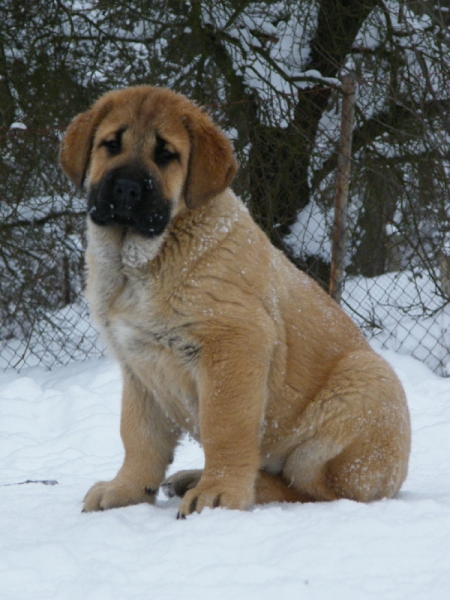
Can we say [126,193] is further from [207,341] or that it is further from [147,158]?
[207,341]

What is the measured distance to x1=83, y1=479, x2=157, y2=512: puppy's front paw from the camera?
3.31 m

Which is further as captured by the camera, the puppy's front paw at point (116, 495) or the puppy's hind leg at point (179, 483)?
the puppy's hind leg at point (179, 483)

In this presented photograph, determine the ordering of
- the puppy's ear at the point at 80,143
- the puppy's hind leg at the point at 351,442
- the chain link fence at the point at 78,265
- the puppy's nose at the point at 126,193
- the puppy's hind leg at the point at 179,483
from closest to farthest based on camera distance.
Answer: the puppy's nose at the point at 126,193 → the puppy's hind leg at the point at 351,442 → the puppy's ear at the point at 80,143 → the puppy's hind leg at the point at 179,483 → the chain link fence at the point at 78,265

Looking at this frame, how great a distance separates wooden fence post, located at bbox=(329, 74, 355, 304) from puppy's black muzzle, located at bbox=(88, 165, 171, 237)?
344 cm

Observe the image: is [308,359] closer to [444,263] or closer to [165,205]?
[165,205]

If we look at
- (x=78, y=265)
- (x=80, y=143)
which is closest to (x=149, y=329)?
(x=80, y=143)

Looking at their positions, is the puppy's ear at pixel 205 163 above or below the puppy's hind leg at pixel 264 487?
above

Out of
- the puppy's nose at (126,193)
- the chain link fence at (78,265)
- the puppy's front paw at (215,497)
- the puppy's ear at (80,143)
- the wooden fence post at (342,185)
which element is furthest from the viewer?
the chain link fence at (78,265)

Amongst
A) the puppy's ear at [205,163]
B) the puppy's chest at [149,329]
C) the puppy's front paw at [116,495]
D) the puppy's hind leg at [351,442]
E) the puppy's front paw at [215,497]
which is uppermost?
the puppy's ear at [205,163]

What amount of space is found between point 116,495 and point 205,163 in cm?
157

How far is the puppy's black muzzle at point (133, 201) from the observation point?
3.09 m

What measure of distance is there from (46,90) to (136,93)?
4.62 meters

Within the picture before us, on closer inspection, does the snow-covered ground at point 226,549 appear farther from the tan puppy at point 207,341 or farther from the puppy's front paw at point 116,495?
the tan puppy at point 207,341

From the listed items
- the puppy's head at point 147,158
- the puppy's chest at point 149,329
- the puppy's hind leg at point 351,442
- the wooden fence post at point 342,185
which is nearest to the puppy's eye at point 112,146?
the puppy's head at point 147,158
